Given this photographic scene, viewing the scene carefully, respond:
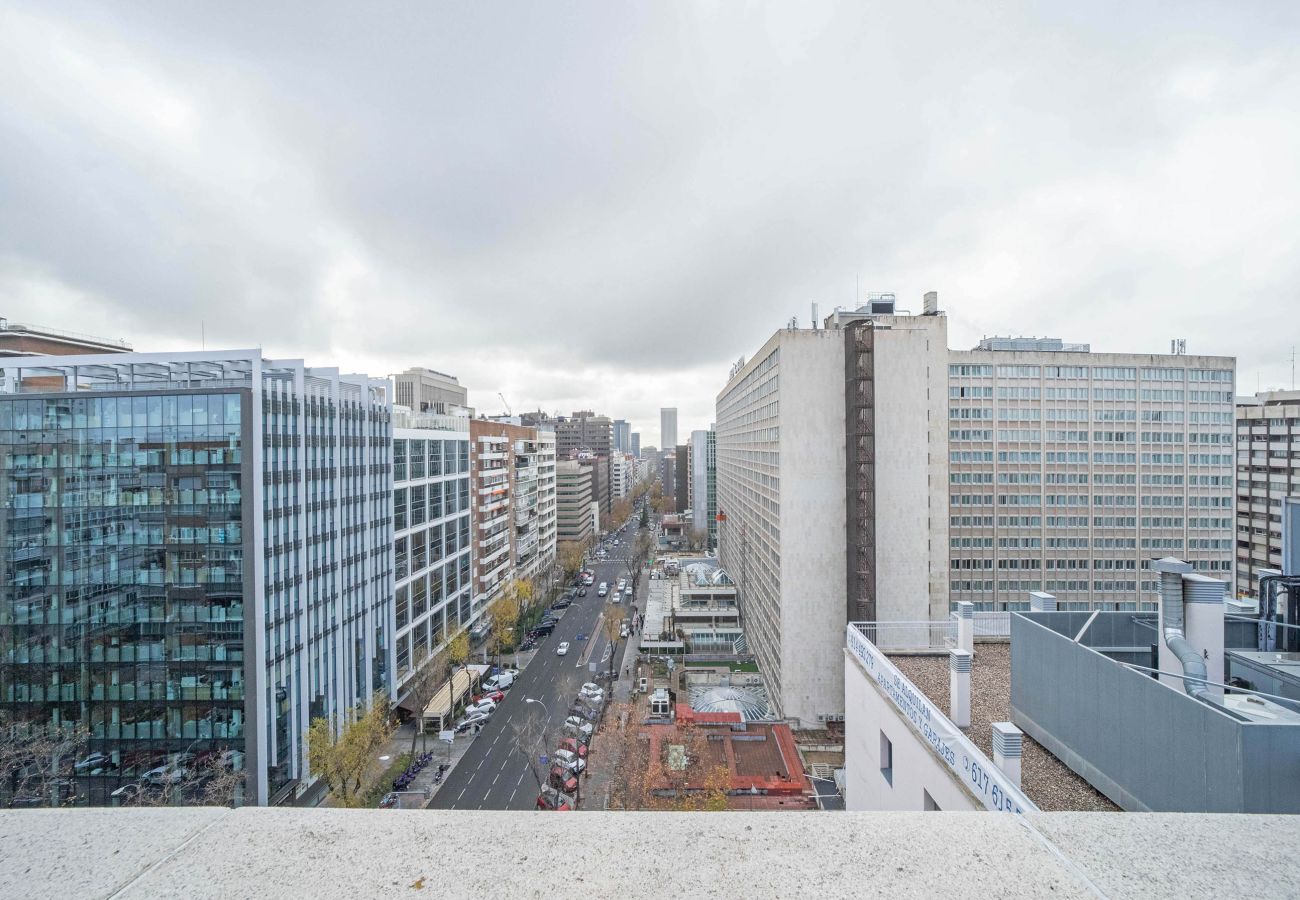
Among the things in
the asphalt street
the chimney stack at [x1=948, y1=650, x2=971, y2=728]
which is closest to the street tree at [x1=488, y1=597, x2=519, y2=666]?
the asphalt street

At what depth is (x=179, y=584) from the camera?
2473 cm

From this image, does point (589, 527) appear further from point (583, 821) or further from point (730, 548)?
point (583, 821)

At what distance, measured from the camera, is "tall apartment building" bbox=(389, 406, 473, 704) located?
3800 cm

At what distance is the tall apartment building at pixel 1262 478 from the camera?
45.3 m

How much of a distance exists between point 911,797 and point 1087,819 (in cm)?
931

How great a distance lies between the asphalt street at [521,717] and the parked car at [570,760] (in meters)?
0.95

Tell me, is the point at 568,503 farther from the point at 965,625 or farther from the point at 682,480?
the point at 965,625

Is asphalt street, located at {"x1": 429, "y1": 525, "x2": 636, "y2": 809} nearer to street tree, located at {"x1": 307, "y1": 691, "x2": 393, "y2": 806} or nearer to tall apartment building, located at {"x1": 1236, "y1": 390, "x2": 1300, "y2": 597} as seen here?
street tree, located at {"x1": 307, "y1": 691, "x2": 393, "y2": 806}

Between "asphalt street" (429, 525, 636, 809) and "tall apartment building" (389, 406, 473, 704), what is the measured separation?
7.08m

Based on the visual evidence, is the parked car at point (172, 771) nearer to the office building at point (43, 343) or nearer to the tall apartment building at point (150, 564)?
the tall apartment building at point (150, 564)

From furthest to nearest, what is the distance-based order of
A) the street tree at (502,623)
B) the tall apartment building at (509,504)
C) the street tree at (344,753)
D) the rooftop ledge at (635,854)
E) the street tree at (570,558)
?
the street tree at (570,558), the tall apartment building at (509,504), the street tree at (502,623), the street tree at (344,753), the rooftop ledge at (635,854)

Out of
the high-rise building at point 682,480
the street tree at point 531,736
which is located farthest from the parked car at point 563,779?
the high-rise building at point 682,480

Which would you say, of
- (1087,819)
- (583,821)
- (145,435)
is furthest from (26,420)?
(1087,819)

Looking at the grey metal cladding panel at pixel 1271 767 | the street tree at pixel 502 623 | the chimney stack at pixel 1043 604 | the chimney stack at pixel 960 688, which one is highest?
the chimney stack at pixel 1043 604
